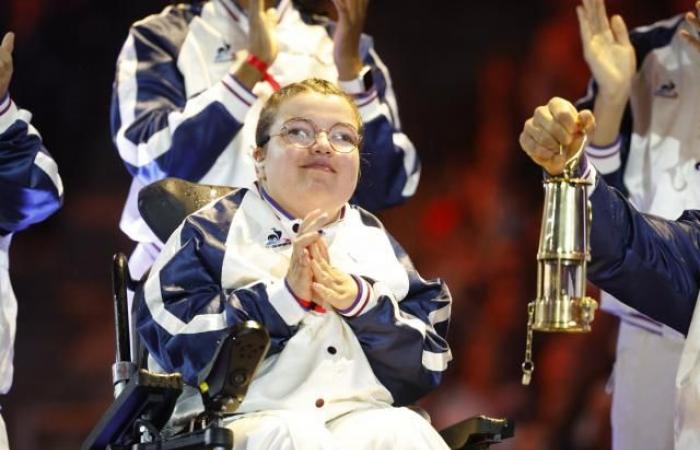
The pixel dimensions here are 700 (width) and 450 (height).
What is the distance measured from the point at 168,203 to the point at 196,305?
395 mm

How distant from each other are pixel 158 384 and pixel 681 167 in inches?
74.2

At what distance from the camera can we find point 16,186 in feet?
10.9

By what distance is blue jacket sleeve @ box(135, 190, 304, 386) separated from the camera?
2650 mm

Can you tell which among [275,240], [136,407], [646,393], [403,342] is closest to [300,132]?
[275,240]

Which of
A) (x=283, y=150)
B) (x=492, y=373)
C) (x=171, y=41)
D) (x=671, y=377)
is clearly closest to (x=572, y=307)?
(x=283, y=150)

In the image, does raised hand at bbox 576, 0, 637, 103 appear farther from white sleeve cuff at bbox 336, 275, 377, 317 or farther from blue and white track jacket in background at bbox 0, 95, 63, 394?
blue and white track jacket in background at bbox 0, 95, 63, 394

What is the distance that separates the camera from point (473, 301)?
471 cm

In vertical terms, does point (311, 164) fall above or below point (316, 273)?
above

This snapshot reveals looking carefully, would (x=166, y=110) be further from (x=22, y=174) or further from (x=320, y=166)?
(x=320, y=166)

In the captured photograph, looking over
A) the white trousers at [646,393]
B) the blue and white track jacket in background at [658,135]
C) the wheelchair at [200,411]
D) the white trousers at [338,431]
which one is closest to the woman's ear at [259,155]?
the wheelchair at [200,411]

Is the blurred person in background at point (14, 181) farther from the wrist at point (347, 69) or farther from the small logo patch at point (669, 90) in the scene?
the small logo patch at point (669, 90)

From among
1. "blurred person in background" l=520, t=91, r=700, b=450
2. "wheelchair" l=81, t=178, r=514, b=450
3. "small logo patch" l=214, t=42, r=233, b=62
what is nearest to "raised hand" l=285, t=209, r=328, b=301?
"wheelchair" l=81, t=178, r=514, b=450

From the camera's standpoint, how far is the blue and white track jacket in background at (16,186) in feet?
10.9

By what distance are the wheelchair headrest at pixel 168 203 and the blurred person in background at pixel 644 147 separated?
123cm
